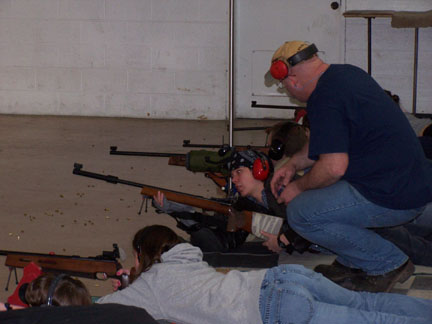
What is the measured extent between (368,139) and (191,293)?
1179 mm

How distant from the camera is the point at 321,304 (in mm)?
2719

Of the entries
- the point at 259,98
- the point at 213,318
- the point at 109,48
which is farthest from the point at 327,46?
the point at 213,318

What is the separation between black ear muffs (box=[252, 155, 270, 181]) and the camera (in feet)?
13.8

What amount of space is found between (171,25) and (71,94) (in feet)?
6.58

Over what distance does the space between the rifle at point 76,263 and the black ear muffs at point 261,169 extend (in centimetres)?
102

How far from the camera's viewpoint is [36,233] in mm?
5305

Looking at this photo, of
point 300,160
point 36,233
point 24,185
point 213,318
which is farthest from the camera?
point 24,185

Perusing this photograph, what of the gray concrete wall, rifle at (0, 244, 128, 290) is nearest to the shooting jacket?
rifle at (0, 244, 128, 290)

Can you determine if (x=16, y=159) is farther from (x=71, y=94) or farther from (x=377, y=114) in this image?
(x=377, y=114)

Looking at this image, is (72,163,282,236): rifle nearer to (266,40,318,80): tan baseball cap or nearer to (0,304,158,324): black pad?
(266,40,318,80): tan baseball cap

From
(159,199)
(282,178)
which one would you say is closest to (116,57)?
(159,199)

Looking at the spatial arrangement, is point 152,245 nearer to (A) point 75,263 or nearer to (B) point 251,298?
(B) point 251,298

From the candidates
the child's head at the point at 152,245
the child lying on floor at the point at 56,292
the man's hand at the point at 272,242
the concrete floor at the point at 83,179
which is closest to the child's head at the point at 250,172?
the man's hand at the point at 272,242

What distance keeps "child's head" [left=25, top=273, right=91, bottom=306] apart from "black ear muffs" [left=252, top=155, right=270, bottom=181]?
1.90 metres
